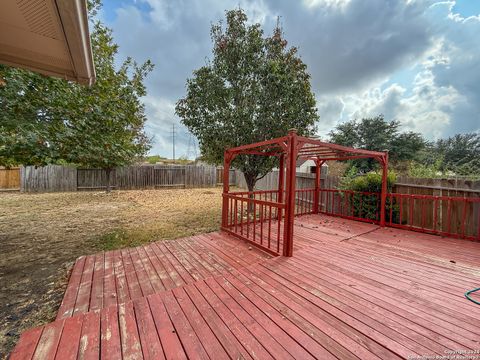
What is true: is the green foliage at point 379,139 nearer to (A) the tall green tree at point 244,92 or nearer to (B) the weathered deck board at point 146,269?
(A) the tall green tree at point 244,92

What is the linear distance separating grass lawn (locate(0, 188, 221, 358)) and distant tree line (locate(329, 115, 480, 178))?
50.1 feet

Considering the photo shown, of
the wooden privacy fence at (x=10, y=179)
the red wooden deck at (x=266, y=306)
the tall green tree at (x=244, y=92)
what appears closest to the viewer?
the red wooden deck at (x=266, y=306)

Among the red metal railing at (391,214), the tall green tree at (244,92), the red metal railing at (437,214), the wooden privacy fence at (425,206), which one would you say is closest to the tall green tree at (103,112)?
the tall green tree at (244,92)

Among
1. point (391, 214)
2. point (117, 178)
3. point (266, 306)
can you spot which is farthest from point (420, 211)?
point (117, 178)

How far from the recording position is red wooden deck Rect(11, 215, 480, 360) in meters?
1.56

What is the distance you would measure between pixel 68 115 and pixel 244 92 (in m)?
4.52

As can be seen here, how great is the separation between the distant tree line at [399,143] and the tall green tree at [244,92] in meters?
12.5

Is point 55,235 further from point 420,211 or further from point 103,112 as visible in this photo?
point 420,211

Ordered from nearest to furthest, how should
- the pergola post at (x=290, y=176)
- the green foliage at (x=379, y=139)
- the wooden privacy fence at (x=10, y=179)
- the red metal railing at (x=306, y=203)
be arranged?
1. the pergola post at (x=290, y=176)
2. the red metal railing at (x=306, y=203)
3. the wooden privacy fence at (x=10, y=179)
4. the green foliage at (x=379, y=139)

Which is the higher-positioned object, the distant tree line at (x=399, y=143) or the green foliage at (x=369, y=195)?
the distant tree line at (x=399, y=143)

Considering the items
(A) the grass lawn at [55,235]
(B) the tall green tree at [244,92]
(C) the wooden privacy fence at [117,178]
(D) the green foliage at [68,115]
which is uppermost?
(B) the tall green tree at [244,92]

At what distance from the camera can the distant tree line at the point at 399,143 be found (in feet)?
56.4

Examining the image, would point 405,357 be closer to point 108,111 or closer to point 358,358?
point 358,358

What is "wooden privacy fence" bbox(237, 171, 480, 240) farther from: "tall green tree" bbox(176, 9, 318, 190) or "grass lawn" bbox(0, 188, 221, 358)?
"grass lawn" bbox(0, 188, 221, 358)
